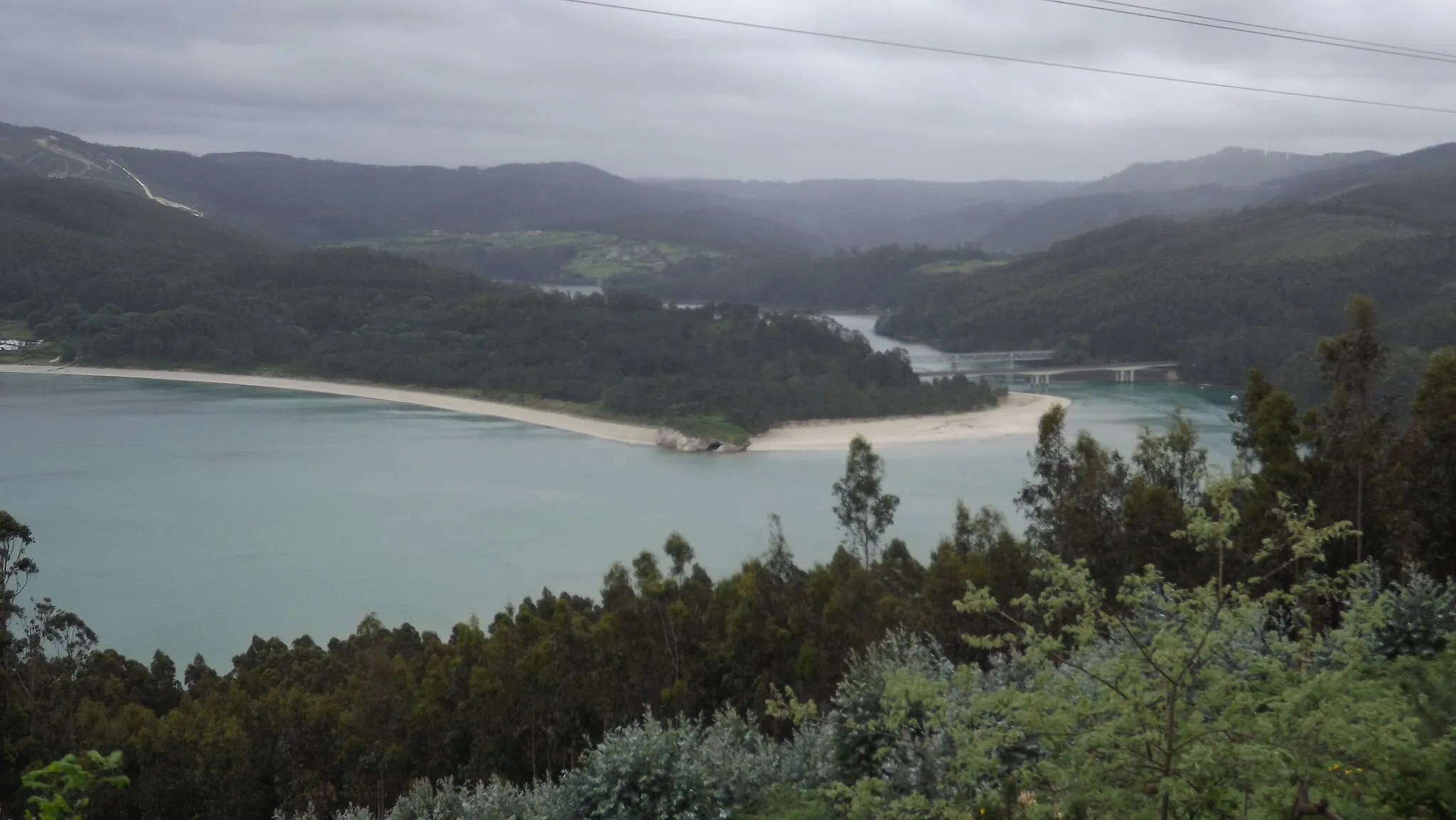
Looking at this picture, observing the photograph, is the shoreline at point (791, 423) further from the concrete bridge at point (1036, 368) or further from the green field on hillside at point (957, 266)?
the green field on hillside at point (957, 266)

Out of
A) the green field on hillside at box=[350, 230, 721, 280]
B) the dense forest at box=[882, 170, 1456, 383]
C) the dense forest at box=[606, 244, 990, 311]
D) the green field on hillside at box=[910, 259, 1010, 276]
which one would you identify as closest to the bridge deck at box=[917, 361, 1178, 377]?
the dense forest at box=[882, 170, 1456, 383]

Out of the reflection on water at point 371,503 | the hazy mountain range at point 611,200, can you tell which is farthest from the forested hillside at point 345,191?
the reflection on water at point 371,503

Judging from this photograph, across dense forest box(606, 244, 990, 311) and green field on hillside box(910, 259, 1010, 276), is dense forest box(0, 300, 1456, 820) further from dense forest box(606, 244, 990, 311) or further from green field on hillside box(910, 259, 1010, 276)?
dense forest box(606, 244, 990, 311)

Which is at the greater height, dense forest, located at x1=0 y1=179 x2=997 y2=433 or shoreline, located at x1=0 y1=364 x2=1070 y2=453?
dense forest, located at x1=0 y1=179 x2=997 y2=433

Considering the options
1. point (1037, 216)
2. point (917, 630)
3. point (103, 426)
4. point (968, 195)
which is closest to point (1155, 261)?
point (103, 426)

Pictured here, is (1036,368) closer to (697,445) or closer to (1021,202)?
(697,445)

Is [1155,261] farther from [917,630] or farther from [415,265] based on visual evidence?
[917,630]
